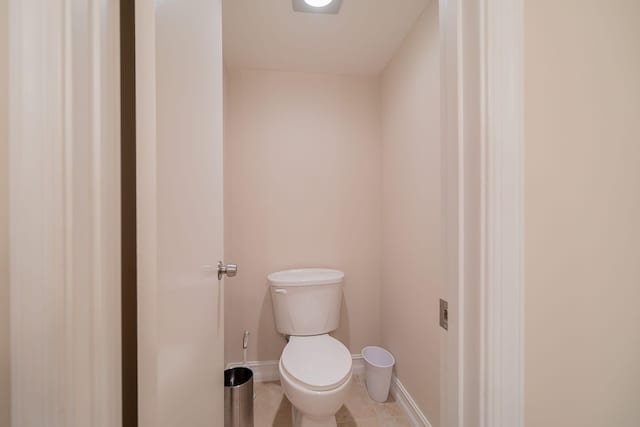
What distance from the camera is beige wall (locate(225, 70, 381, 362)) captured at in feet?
6.11

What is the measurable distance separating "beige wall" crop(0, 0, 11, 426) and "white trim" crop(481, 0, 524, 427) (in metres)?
0.70

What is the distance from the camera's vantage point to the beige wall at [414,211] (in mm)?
1280

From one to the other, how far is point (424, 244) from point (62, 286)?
4.39 ft

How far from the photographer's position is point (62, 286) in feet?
1.14

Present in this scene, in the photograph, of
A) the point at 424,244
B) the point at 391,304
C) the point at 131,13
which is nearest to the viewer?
the point at 131,13

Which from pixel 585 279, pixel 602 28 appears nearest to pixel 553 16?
pixel 602 28

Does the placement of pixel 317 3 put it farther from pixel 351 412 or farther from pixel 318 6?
pixel 351 412

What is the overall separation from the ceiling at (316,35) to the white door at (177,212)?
0.60 meters

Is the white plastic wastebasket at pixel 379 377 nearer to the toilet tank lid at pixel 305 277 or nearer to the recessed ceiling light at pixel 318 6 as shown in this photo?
the toilet tank lid at pixel 305 277

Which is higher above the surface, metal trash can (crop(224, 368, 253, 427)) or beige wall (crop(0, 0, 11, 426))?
beige wall (crop(0, 0, 11, 426))

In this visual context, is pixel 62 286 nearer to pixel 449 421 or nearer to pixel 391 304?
pixel 449 421

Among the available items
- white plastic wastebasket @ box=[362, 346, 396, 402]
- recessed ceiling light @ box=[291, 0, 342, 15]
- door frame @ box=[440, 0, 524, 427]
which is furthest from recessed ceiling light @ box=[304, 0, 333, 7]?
white plastic wastebasket @ box=[362, 346, 396, 402]

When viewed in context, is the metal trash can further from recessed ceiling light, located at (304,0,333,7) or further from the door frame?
recessed ceiling light, located at (304,0,333,7)

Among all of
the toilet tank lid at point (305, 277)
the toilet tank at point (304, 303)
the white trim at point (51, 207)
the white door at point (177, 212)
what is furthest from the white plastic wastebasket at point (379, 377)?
the white trim at point (51, 207)
